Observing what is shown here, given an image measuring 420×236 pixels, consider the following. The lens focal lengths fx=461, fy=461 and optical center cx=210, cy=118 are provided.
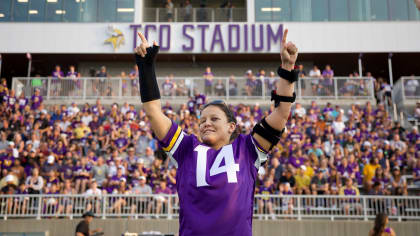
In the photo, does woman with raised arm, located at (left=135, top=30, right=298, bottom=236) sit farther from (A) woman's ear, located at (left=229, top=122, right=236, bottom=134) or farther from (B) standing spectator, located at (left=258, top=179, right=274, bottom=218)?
(B) standing spectator, located at (left=258, top=179, right=274, bottom=218)

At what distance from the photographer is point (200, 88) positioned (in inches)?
868

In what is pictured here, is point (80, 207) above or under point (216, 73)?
under

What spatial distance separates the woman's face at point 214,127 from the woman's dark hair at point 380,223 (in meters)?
4.73

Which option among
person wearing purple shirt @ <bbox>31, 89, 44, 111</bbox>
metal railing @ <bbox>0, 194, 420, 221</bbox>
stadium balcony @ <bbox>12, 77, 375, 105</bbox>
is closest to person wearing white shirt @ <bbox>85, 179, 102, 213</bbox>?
metal railing @ <bbox>0, 194, 420, 221</bbox>

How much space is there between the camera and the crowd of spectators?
540 inches

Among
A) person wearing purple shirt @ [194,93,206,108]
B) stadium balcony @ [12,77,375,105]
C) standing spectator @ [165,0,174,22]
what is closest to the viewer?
person wearing purple shirt @ [194,93,206,108]

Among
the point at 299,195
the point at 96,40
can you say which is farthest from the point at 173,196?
the point at 96,40

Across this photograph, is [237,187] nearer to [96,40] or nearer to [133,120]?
[133,120]

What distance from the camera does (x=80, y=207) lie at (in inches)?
532

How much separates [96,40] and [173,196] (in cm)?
1552

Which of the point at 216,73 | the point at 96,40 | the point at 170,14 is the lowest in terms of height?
the point at 216,73

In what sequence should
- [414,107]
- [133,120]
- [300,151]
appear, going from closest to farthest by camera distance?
[300,151] < [133,120] < [414,107]

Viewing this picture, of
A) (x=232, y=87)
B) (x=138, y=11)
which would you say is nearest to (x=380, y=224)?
(x=232, y=87)

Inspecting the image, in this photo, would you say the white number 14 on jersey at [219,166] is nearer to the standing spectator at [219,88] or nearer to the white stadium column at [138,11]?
the standing spectator at [219,88]
